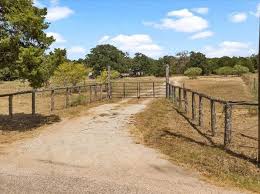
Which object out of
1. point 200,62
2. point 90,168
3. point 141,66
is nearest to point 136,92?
point 90,168

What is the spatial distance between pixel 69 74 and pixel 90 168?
37.7m

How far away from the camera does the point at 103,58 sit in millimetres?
90188

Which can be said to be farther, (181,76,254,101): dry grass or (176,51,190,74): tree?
(176,51,190,74): tree

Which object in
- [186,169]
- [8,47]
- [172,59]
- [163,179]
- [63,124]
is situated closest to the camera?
[163,179]

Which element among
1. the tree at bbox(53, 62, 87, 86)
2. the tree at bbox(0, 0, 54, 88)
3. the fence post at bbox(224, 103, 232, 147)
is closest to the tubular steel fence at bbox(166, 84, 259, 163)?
the fence post at bbox(224, 103, 232, 147)

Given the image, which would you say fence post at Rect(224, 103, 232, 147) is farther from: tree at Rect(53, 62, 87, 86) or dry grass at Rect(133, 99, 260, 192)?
tree at Rect(53, 62, 87, 86)

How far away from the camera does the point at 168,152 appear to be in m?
11.7

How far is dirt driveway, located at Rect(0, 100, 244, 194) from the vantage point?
830cm

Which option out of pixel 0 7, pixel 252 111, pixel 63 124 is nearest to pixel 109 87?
pixel 252 111

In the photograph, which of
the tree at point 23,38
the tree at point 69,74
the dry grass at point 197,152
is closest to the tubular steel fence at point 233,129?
the dry grass at point 197,152

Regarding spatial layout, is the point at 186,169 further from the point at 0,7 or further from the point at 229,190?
the point at 0,7

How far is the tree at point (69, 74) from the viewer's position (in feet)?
153

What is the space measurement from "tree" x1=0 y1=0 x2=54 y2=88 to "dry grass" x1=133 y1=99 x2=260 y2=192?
4.16 metres

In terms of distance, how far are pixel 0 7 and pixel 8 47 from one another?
5.00 feet
